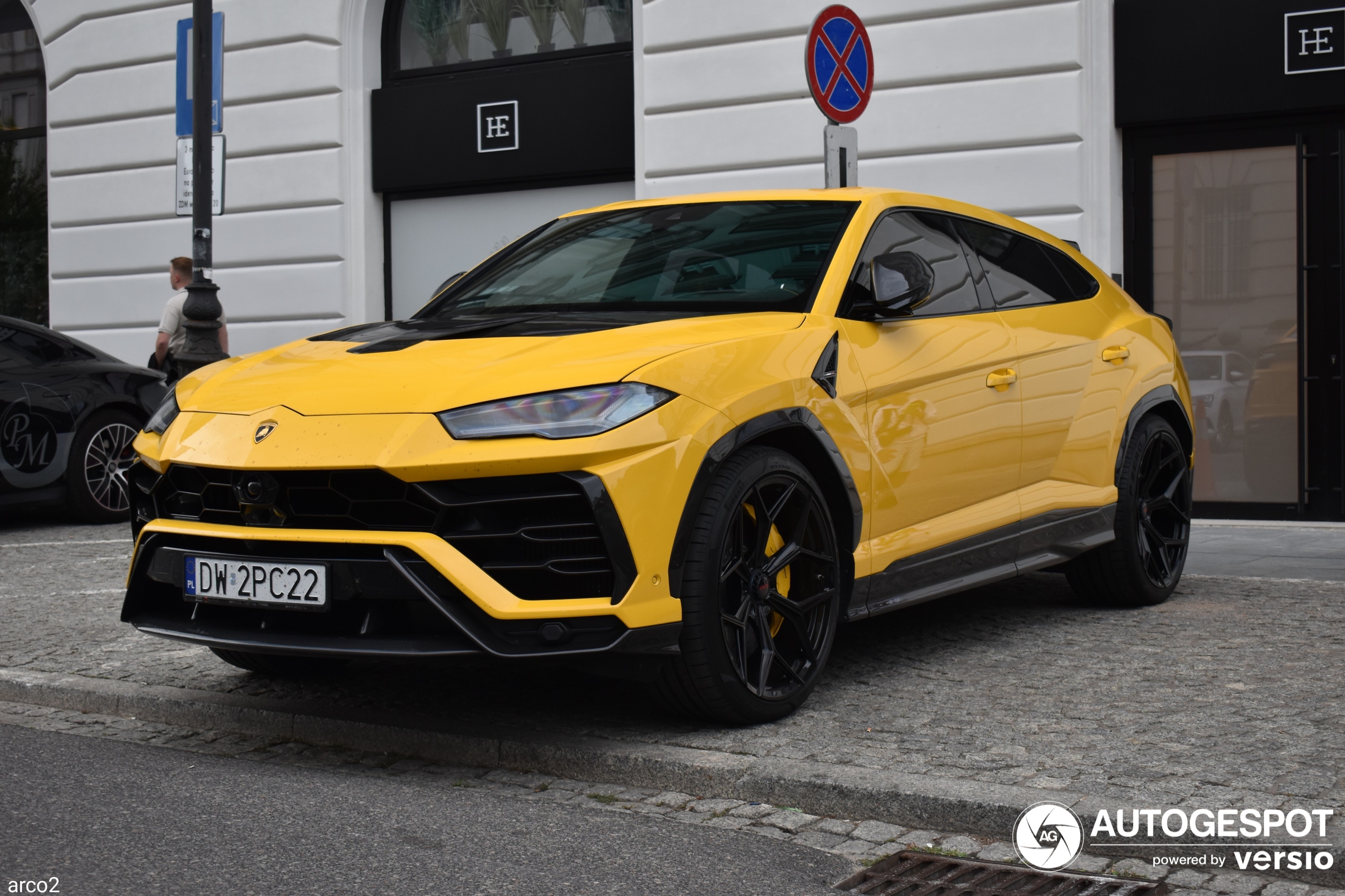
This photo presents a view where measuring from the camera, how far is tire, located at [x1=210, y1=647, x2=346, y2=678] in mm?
5035

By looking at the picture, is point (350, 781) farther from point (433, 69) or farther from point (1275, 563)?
point (433, 69)

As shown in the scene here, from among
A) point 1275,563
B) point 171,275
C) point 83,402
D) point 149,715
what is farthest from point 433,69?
point 149,715

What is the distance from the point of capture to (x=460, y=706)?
467cm

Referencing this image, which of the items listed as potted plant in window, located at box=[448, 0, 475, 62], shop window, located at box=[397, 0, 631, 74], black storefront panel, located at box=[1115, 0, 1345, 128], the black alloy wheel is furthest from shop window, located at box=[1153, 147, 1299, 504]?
potted plant in window, located at box=[448, 0, 475, 62]

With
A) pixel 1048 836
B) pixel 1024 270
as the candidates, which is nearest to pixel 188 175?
pixel 1024 270

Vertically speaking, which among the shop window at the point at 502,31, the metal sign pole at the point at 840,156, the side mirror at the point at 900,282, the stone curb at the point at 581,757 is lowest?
the stone curb at the point at 581,757

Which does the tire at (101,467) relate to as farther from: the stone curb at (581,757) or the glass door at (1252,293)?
the glass door at (1252,293)

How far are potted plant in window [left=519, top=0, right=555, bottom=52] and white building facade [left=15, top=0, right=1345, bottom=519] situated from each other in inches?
0.9

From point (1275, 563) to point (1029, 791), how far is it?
4950mm

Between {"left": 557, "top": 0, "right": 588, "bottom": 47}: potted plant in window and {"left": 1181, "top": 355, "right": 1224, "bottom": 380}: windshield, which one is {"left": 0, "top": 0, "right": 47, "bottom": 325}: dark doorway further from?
{"left": 1181, "top": 355, "right": 1224, "bottom": 380}: windshield

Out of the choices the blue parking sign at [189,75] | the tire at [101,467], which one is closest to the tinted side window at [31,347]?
the tire at [101,467]

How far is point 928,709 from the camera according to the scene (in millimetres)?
4516

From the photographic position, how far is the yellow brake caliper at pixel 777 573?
169 inches

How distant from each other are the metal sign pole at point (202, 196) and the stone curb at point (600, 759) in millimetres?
4419
